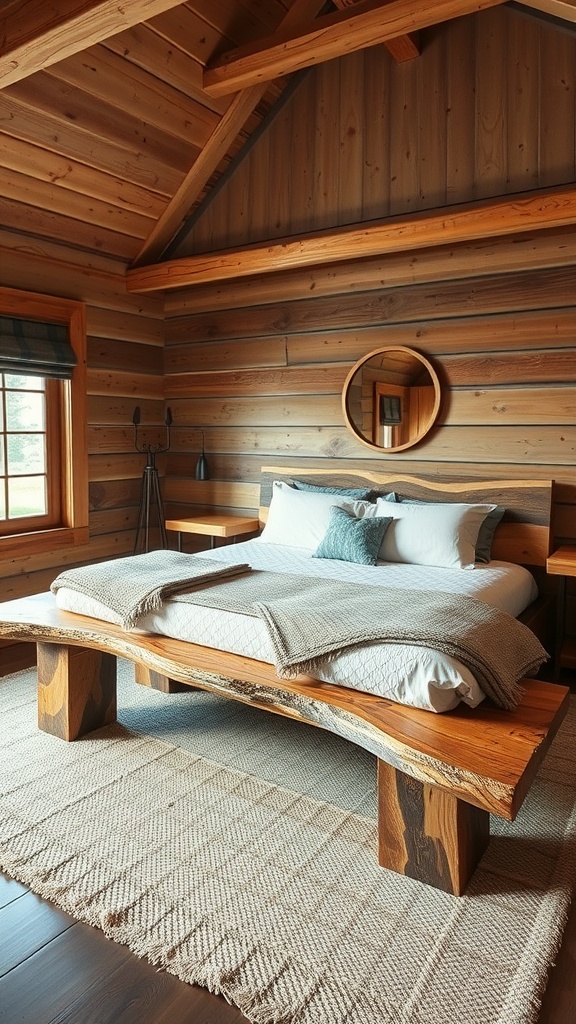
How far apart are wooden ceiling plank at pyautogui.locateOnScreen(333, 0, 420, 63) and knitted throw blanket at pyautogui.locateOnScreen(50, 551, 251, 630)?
2.94 m

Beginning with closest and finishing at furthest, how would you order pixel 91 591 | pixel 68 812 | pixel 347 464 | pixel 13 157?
pixel 68 812 → pixel 91 591 → pixel 13 157 → pixel 347 464

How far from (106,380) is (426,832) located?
371cm

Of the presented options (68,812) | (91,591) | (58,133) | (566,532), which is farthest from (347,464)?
(68,812)

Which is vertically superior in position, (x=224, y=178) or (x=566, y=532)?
(x=224, y=178)

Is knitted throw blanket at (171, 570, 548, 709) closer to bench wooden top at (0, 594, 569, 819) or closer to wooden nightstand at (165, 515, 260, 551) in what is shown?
bench wooden top at (0, 594, 569, 819)

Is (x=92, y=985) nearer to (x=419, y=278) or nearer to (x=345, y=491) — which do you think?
(x=345, y=491)

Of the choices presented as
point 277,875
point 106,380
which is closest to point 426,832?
point 277,875

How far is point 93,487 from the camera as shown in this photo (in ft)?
15.7

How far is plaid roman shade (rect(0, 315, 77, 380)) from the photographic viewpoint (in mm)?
4055

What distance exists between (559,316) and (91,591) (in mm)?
2726

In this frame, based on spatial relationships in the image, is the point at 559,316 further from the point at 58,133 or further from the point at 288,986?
the point at 288,986

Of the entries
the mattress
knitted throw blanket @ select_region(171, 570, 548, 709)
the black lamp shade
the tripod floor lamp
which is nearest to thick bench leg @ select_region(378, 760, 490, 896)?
the mattress

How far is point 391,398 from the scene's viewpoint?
4.30 meters

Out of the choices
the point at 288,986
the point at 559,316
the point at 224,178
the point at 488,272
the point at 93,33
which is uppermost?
the point at 224,178
